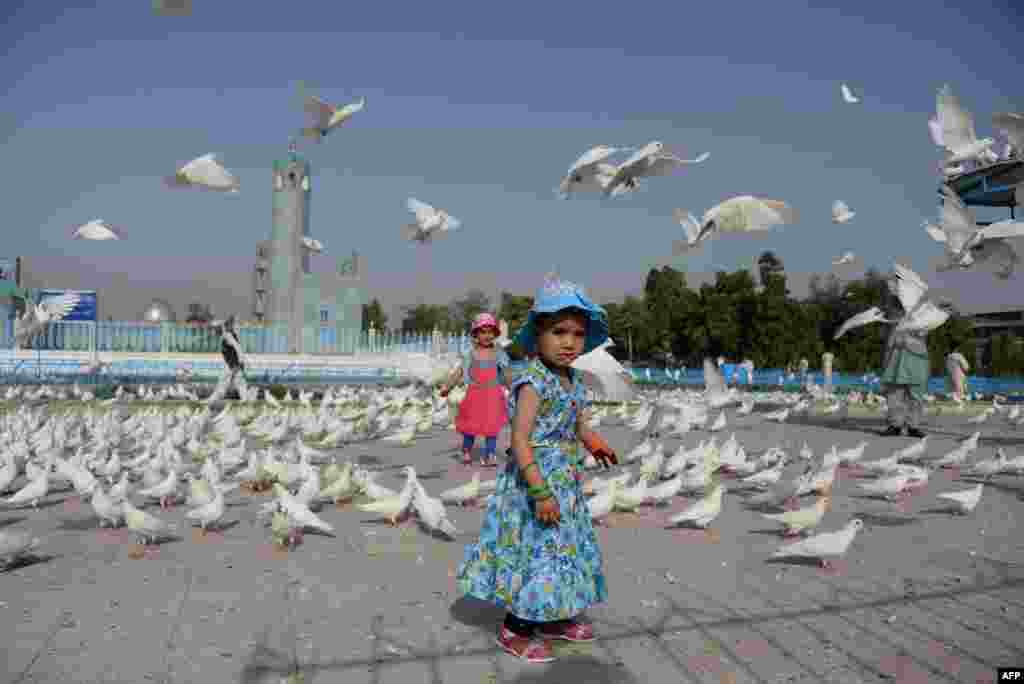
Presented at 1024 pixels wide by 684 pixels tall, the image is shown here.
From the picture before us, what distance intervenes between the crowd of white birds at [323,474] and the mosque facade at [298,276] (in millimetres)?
26658

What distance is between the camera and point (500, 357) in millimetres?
8773

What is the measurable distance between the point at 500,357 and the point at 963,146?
18.1 ft

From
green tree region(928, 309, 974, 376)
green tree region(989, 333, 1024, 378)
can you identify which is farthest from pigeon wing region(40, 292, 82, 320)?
green tree region(928, 309, 974, 376)

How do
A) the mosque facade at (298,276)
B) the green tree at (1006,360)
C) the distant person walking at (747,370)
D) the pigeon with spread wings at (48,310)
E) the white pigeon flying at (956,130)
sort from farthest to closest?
the mosque facade at (298,276), the green tree at (1006,360), the distant person walking at (747,370), the pigeon with spread wings at (48,310), the white pigeon flying at (956,130)

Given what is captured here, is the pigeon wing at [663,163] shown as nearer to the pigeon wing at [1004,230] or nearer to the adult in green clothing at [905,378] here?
the pigeon wing at [1004,230]

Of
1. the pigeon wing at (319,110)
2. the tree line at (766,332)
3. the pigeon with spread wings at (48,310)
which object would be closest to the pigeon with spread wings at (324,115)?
the pigeon wing at (319,110)

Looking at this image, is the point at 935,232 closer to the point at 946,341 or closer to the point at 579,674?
the point at 579,674

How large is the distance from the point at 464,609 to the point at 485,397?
481 cm

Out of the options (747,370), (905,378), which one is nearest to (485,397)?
(905,378)

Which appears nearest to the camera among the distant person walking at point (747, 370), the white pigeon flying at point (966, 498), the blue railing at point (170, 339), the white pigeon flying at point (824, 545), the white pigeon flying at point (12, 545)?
the white pigeon flying at point (12, 545)

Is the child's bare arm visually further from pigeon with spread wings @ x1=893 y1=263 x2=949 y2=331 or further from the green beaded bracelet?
pigeon with spread wings @ x1=893 y1=263 x2=949 y2=331

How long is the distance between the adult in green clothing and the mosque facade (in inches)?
1131

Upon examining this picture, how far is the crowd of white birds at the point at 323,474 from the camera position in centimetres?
484

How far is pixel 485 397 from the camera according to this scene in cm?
823
